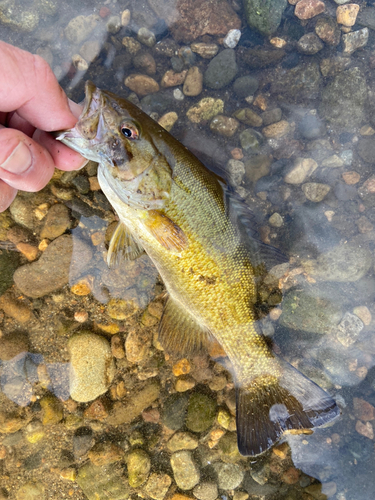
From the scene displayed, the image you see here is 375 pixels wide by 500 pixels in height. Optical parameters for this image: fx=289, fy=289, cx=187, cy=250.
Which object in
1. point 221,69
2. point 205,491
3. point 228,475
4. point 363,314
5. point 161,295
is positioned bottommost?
point 205,491

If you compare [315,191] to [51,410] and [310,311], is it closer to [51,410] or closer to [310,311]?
[310,311]

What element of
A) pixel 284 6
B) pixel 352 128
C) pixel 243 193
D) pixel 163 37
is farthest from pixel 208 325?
pixel 284 6

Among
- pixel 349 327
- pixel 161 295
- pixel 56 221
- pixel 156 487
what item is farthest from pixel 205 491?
pixel 56 221

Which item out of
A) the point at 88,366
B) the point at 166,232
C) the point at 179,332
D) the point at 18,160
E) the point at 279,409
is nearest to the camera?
the point at 18,160

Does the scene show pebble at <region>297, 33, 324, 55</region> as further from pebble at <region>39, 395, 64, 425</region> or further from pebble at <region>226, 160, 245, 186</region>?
pebble at <region>39, 395, 64, 425</region>

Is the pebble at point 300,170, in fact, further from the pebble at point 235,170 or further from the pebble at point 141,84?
the pebble at point 141,84

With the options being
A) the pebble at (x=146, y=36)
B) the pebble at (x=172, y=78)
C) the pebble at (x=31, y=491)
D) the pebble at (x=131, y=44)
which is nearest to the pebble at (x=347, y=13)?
the pebble at (x=172, y=78)
